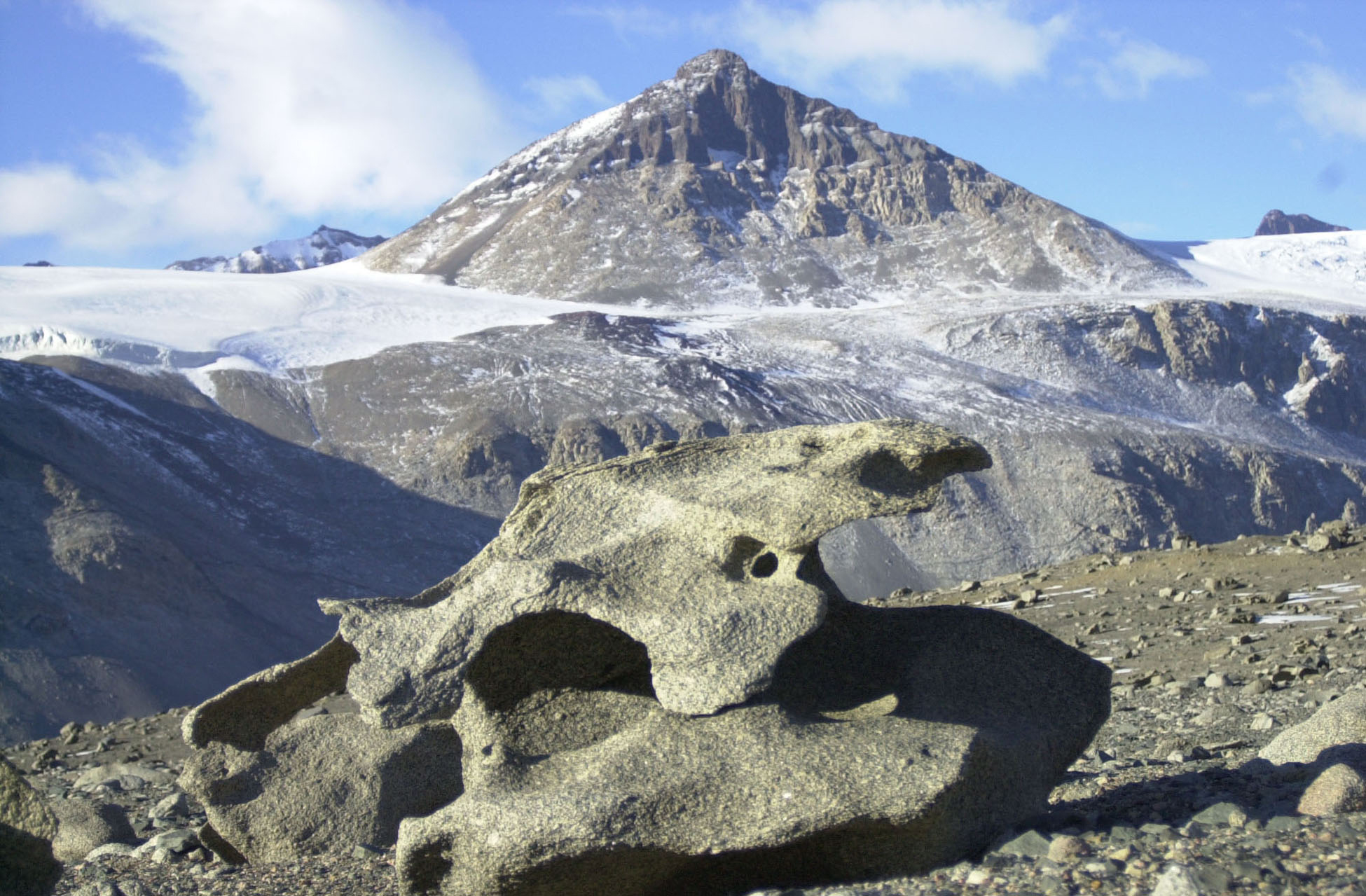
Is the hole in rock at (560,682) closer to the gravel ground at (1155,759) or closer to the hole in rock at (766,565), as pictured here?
the hole in rock at (766,565)

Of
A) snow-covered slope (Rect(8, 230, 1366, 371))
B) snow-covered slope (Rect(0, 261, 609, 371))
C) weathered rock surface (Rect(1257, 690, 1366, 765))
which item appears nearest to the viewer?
weathered rock surface (Rect(1257, 690, 1366, 765))

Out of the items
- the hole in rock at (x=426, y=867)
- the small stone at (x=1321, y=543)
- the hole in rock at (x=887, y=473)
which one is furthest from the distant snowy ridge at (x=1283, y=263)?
the hole in rock at (x=426, y=867)

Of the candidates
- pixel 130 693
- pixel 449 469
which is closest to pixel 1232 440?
pixel 449 469

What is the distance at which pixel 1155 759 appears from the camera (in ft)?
26.6

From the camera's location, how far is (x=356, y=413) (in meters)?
58.2

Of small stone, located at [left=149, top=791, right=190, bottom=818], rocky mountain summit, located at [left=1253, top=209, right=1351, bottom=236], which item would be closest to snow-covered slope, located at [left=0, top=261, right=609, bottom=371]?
small stone, located at [left=149, top=791, right=190, bottom=818]

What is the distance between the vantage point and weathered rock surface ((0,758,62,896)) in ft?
13.8

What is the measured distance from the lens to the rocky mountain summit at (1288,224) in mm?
163625

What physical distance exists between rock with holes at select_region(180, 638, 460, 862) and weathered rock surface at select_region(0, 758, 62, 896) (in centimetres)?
275

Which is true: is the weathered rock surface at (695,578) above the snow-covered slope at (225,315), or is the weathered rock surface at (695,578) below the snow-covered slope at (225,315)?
below

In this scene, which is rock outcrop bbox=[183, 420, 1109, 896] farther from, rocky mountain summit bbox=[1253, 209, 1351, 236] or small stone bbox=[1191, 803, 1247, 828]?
rocky mountain summit bbox=[1253, 209, 1351, 236]

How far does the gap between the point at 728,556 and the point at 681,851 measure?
1449 millimetres

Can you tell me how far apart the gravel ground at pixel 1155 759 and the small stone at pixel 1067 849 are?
0.01m

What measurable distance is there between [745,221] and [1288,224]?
97.9 meters
